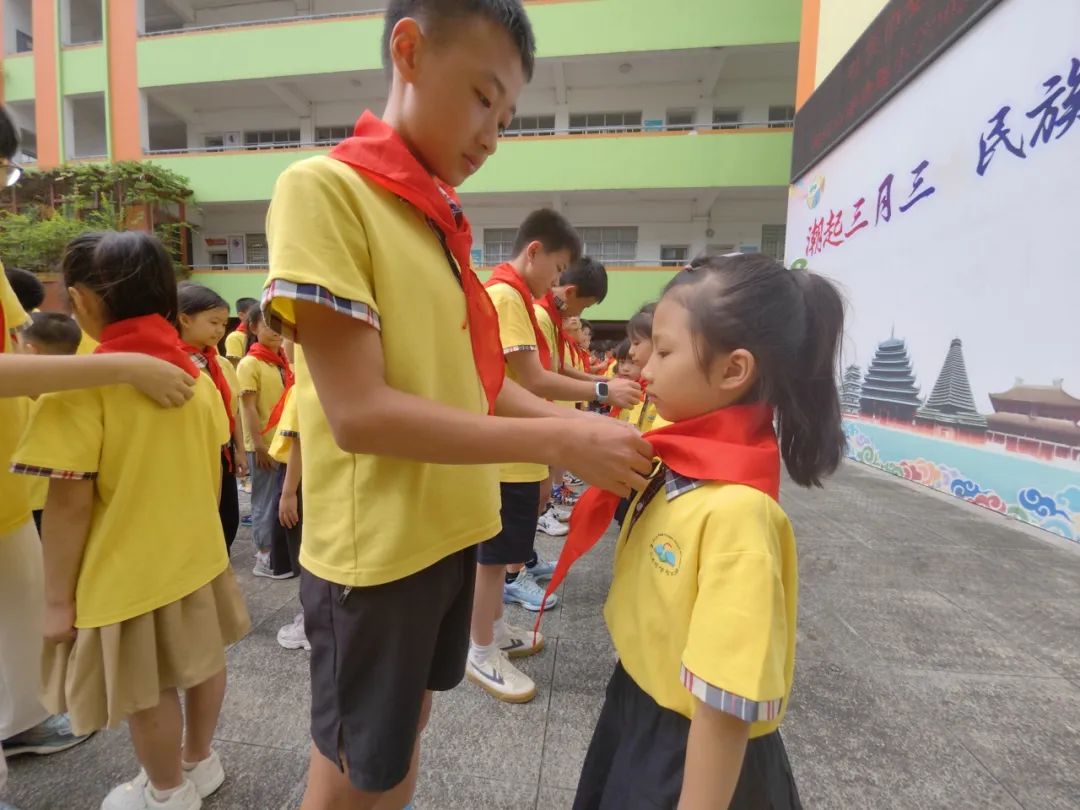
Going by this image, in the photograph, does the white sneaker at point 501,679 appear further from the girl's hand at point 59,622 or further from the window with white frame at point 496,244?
the window with white frame at point 496,244

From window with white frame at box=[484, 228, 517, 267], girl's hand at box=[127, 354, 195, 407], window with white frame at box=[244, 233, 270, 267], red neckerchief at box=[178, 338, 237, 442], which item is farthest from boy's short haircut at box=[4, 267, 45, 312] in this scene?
window with white frame at box=[244, 233, 270, 267]

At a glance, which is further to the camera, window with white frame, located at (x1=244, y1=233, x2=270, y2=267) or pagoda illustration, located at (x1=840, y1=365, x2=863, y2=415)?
window with white frame, located at (x1=244, y1=233, x2=270, y2=267)

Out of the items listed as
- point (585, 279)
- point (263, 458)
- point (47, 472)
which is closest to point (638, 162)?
point (585, 279)

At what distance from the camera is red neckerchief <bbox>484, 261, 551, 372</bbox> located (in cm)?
204

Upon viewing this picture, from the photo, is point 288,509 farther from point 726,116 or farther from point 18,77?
point 18,77

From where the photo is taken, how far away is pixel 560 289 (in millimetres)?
2957

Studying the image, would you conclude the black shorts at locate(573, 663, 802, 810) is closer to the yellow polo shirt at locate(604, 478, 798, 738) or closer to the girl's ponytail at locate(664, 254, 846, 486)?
the yellow polo shirt at locate(604, 478, 798, 738)

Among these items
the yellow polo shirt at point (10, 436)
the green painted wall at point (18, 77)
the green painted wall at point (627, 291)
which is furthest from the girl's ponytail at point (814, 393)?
the green painted wall at point (18, 77)

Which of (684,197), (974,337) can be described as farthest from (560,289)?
(684,197)

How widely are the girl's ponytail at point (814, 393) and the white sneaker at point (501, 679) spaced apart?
1.39 metres

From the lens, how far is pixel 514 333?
1947 millimetres

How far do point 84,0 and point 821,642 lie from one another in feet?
68.7

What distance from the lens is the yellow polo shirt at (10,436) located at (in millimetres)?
1409

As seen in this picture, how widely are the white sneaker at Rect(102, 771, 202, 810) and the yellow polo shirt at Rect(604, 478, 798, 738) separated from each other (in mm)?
1227
